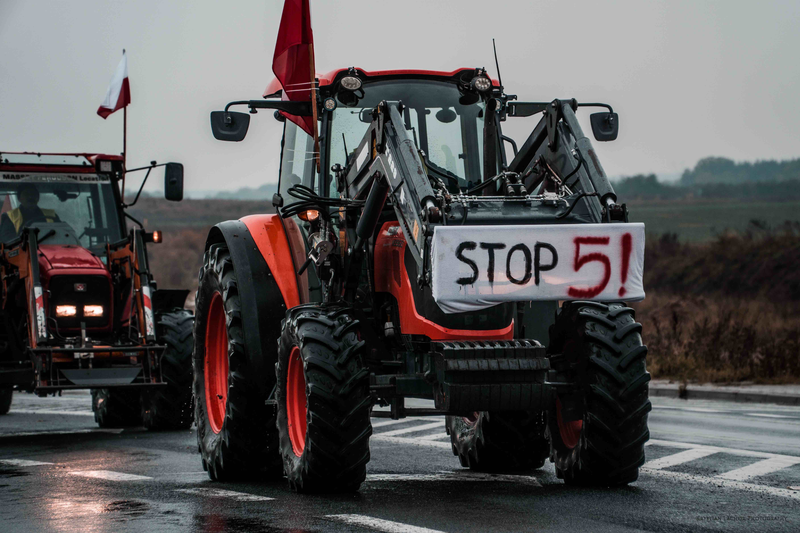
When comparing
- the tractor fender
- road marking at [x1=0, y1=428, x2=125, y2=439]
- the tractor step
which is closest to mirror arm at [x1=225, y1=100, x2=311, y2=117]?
the tractor fender

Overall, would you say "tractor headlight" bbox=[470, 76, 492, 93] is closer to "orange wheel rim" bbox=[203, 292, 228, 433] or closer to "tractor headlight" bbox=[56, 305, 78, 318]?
"orange wheel rim" bbox=[203, 292, 228, 433]

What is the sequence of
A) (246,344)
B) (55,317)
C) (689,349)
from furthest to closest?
(689,349), (55,317), (246,344)

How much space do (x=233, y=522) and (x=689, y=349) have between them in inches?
707

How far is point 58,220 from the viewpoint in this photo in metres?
14.2

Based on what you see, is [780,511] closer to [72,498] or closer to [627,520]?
[627,520]

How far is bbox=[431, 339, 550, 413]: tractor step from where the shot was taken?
6.89 metres

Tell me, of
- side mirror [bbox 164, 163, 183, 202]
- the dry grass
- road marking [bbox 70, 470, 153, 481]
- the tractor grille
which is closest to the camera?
road marking [bbox 70, 470, 153, 481]

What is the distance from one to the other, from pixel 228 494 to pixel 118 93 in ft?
30.7

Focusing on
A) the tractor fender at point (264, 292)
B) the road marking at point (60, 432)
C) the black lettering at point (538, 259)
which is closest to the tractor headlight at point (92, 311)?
the road marking at point (60, 432)

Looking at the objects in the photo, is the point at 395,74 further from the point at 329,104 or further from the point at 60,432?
the point at 60,432

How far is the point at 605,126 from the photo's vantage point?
29.0 feet

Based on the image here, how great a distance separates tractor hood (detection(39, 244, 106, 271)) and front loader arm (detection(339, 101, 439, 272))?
21.1 ft

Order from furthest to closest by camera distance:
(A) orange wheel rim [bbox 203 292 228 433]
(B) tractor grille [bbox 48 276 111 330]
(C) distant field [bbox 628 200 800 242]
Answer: (C) distant field [bbox 628 200 800 242]
(B) tractor grille [bbox 48 276 111 330]
(A) orange wheel rim [bbox 203 292 228 433]

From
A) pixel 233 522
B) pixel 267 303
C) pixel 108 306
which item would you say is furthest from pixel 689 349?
pixel 233 522
